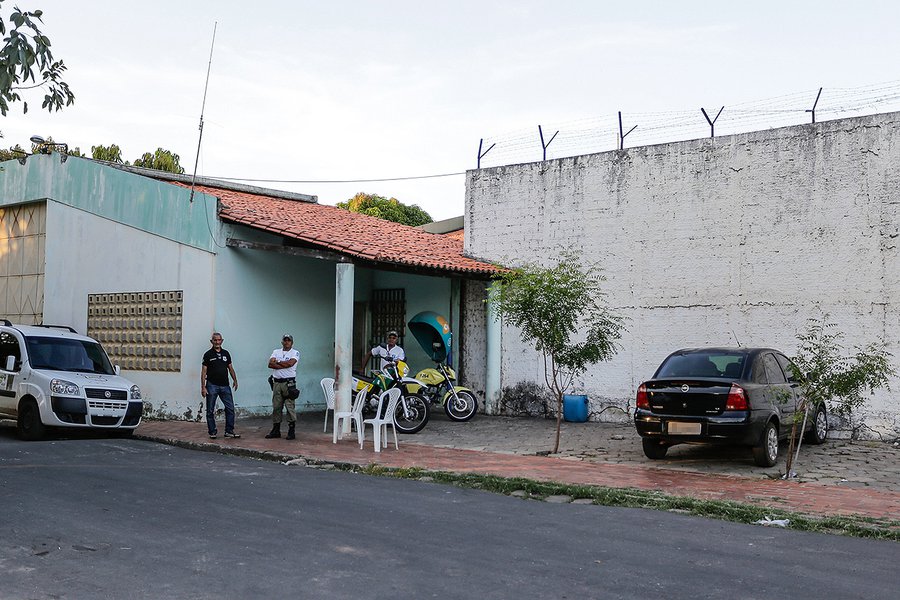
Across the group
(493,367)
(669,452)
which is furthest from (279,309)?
(669,452)

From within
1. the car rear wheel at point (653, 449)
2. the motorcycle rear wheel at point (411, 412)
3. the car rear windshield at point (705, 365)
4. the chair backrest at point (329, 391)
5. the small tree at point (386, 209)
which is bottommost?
the car rear wheel at point (653, 449)

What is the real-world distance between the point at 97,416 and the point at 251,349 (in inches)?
141

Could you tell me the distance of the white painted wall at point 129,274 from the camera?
1594cm

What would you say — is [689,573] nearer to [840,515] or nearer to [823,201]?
[840,515]

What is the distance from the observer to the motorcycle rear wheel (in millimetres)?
14586

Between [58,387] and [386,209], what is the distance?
29358mm

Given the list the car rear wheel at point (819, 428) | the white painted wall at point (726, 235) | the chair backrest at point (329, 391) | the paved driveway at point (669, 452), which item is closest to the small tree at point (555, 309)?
the paved driveway at point (669, 452)

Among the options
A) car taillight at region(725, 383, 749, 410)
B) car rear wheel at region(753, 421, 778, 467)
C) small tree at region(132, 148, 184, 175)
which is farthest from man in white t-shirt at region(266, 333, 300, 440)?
small tree at region(132, 148, 184, 175)

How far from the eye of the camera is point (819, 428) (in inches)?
523

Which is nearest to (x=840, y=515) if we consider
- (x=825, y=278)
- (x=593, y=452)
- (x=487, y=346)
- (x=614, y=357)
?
(x=593, y=452)

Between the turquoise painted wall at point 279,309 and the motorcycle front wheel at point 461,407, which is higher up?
the turquoise painted wall at point 279,309

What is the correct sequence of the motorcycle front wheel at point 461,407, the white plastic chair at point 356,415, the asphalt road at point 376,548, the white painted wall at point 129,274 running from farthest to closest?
the motorcycle front wheel at point 461,407, the white painted wall at point 129,274, the white plastic chair at point 356,415, the asphalt road at point 376,548

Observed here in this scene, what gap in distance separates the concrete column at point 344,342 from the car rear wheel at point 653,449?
15.3ft

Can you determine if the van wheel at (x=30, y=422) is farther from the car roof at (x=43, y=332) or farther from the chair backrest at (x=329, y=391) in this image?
the chair backrest at (x=329, y=391)
